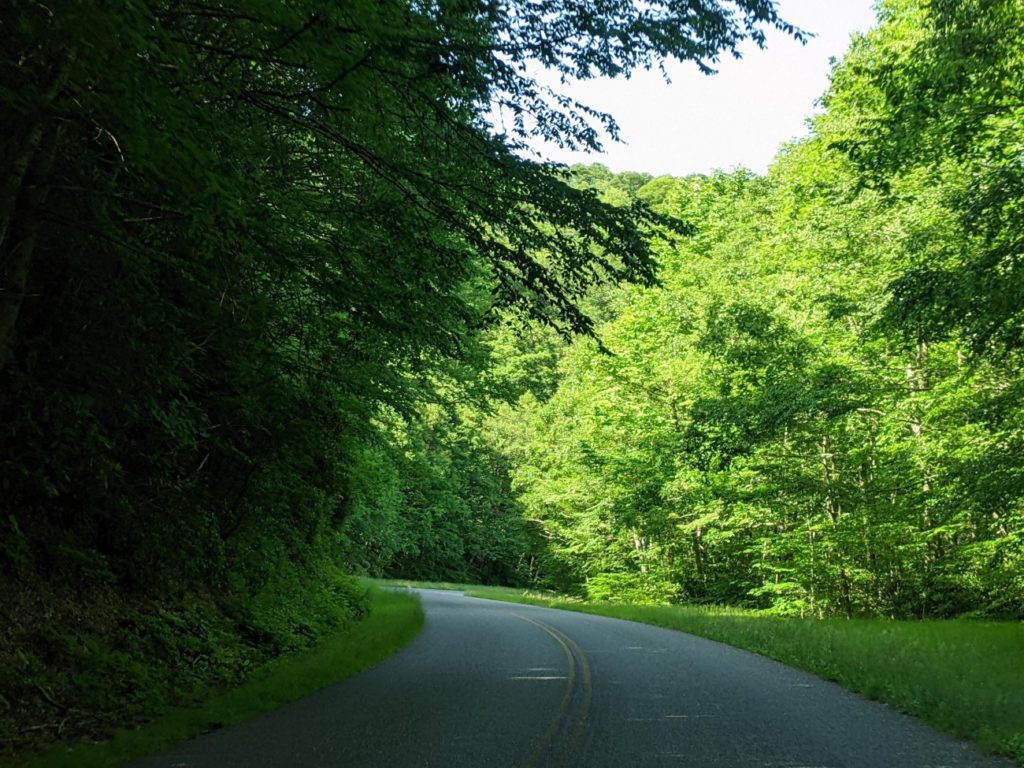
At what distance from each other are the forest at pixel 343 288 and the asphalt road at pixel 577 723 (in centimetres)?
178

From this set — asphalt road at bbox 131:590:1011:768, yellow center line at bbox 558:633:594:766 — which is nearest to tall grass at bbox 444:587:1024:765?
asphalt road at bbox 131:590:1011:768

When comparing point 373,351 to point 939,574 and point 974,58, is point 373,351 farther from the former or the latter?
point 939,574

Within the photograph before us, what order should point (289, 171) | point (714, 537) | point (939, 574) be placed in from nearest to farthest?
point (289, 171) < point (939, 574) < point (714, 537)

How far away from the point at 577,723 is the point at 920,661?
7.17m

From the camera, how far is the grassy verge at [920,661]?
8336 millimetres

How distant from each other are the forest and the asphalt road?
5.85 feet

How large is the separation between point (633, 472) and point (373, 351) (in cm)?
2234

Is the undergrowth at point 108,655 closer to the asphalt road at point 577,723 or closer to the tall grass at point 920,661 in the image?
the asphalt road at point 577,723

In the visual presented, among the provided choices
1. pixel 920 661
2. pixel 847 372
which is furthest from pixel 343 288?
pixel 847 372

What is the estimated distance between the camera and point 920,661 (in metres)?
12.1

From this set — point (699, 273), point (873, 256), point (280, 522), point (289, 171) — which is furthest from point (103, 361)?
point (699, 273)

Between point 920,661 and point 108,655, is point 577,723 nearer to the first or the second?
point 108,655

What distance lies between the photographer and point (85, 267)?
22.8ft

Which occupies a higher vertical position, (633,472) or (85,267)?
(633,472)
